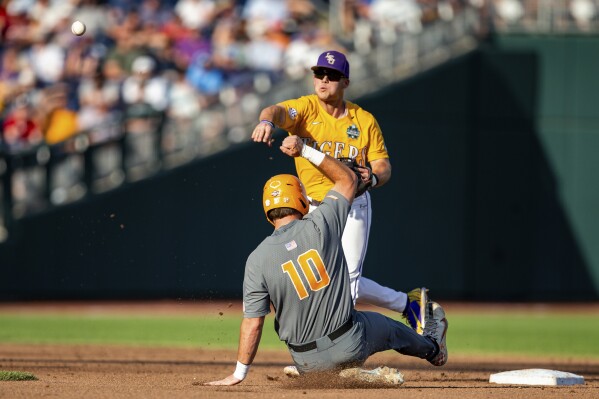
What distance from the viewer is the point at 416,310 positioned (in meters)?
7.49

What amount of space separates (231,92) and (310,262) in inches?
337

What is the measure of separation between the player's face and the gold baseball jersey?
0.11m

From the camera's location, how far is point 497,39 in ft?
55.3

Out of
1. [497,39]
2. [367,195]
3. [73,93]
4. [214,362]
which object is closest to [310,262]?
[367,195]

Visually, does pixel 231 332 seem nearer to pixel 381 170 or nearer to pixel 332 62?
pixel 381 170

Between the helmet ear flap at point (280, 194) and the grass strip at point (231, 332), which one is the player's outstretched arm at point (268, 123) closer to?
the helmet ear flap at point (280, 194)

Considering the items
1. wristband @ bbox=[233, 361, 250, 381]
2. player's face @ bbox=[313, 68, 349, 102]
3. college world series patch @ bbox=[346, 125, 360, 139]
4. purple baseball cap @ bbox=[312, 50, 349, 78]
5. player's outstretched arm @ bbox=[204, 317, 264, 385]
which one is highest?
purple baseball cap @ bbox=[312, 50, 349, 78]

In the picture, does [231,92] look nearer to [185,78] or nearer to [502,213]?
[185,78]

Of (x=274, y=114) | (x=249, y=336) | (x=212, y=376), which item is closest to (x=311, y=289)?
(x=249, y=336)

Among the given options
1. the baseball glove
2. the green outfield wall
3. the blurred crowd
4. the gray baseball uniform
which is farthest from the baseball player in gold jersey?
the green outfield wall

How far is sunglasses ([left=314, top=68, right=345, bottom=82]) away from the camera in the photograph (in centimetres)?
710

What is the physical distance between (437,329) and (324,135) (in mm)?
1449

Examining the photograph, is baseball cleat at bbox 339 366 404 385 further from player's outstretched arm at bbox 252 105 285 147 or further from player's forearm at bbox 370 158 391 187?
player's outstretched arm at bbox 252 105 285 147

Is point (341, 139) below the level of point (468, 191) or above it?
above
